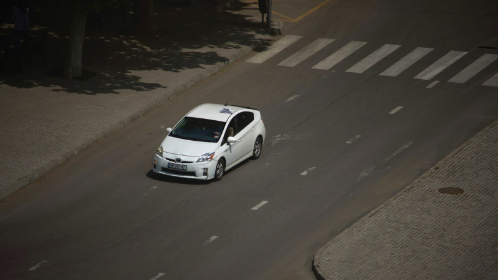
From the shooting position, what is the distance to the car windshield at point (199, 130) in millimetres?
17819

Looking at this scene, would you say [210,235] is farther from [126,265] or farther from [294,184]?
[294,184]

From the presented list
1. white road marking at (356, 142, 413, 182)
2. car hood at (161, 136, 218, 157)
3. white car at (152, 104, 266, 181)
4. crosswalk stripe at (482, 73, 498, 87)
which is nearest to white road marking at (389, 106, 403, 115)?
white road marking at (356, 142, 413, 182)

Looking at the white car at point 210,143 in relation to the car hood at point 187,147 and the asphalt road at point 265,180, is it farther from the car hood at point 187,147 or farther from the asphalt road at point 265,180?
the asphalt road at point 265,180

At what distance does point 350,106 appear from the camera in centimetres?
2261

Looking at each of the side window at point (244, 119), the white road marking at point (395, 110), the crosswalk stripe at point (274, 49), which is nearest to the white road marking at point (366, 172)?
the side window at point (244, 119)

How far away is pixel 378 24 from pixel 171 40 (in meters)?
9.43

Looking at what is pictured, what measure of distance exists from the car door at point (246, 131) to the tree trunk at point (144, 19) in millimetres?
11641

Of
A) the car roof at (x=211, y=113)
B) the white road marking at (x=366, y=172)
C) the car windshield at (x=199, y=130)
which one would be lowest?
the white road marking at (x=366, y=172)

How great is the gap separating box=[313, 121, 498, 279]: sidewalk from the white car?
429 centimetres

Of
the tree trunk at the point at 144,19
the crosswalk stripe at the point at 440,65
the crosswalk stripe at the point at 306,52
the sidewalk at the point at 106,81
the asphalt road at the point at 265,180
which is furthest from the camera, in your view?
the tree trunk at the point at 144,19

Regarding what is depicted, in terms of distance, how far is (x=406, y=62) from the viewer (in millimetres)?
26266

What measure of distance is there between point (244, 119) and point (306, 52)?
9.81 meters

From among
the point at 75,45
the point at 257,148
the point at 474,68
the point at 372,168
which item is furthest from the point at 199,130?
the point at 474,68

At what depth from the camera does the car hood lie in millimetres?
17188
